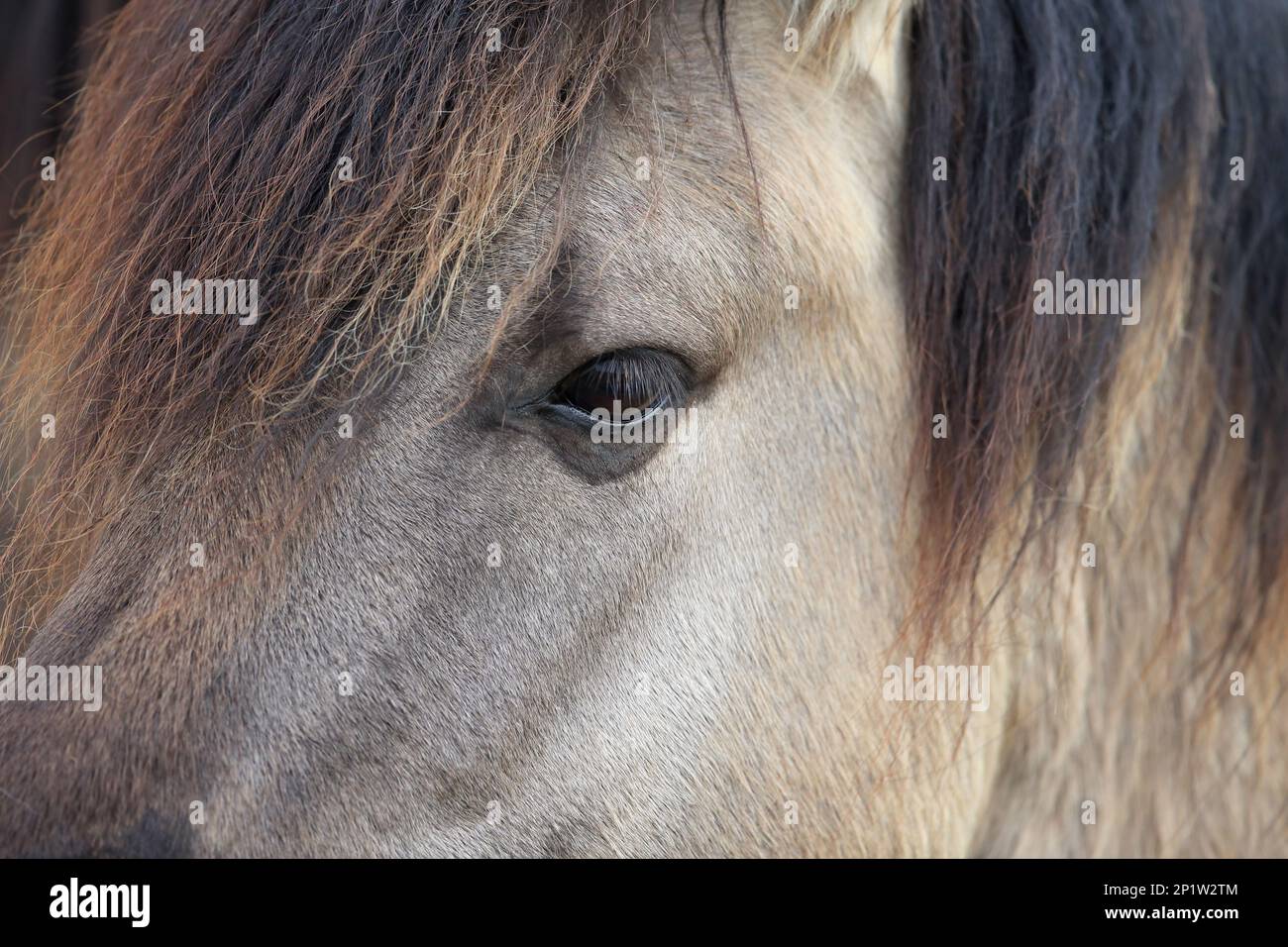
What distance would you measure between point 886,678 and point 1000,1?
102 cm

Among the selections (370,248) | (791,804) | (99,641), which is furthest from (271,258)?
(791,804)

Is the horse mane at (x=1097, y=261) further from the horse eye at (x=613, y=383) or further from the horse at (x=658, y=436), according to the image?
the horse eye at (x=613, y=383)

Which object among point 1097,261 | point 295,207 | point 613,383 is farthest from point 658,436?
point 1097,261

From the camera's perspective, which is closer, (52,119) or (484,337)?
(484,337)

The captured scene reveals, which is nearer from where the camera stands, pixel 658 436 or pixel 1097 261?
pixel 658 436

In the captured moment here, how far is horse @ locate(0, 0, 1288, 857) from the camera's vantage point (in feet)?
3.92

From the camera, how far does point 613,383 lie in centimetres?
128

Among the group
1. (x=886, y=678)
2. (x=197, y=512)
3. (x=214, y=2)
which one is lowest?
(x=886, y=678)

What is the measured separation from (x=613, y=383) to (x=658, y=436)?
0.09 m

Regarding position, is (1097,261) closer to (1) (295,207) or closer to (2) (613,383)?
(2) (613,383)

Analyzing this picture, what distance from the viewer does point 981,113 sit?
5.00 ft

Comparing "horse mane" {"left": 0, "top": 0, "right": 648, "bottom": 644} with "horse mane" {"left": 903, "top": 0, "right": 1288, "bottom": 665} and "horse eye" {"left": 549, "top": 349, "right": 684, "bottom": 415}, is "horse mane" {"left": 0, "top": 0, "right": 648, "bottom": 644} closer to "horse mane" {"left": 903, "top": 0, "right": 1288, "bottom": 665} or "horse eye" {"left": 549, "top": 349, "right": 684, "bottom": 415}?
"horse eye" {"left": 549, "top": 349, "right": 684, "bottom": 415}

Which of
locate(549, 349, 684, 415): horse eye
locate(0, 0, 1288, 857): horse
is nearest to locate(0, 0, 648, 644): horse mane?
locate(0, 0, 1288, 857): horse

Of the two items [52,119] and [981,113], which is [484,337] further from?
[52,119]
